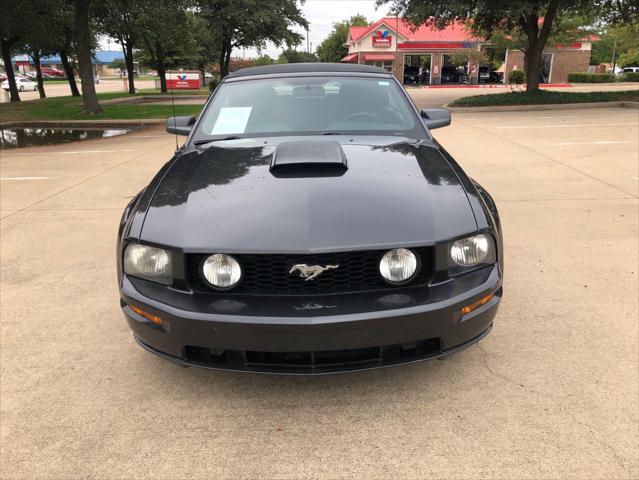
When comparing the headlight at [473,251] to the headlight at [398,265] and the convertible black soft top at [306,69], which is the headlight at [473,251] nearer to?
the headlight at [398,265]

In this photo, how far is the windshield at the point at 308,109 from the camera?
352 centimetres

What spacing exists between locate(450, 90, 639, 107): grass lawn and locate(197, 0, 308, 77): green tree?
1898 cm

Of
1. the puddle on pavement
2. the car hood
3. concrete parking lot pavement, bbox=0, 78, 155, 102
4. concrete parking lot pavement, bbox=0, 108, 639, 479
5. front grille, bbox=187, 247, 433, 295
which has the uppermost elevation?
concrete parking lot pavement, bbox=0, 78, 155, 102

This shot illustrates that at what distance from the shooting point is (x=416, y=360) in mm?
2244

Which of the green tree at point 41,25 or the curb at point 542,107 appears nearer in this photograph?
the green tree at point 41,25

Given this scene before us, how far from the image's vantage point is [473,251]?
7.74 feet

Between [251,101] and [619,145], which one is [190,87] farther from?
[251,101]

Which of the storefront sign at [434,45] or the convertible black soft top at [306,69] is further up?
the storefront sign at [434,45]

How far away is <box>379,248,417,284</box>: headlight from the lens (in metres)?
2.21

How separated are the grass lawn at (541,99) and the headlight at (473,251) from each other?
16743 millimetres

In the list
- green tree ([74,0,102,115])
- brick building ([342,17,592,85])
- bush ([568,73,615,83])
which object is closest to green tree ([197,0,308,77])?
brick building ([342,17,592,85])

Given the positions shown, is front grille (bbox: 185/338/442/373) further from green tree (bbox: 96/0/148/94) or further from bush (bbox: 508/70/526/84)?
bush (bbox: 508/70/526/84)

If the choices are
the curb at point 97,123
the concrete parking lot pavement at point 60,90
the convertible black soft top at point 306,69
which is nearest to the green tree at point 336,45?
the concrete parking lot pavement at point 60,90

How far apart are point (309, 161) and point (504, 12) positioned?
16.9 m
